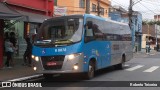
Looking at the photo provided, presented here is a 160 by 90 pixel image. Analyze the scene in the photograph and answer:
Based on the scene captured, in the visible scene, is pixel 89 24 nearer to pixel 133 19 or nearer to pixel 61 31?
pixel 61 31

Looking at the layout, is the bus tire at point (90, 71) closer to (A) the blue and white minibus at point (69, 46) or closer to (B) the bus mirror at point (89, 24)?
(A) the blue and white minibus at point (69, 46)

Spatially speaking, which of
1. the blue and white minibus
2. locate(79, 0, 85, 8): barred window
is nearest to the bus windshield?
the blue and white minibus

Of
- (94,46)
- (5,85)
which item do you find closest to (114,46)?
(94,46)

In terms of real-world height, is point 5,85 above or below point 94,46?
below

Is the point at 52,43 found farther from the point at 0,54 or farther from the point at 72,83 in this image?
the point at 0,54

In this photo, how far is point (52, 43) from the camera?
1508cm

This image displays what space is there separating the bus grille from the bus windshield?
64cm

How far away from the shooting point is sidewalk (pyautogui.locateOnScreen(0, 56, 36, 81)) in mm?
15977

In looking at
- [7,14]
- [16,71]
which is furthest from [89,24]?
[16,71]

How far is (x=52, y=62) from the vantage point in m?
14.9

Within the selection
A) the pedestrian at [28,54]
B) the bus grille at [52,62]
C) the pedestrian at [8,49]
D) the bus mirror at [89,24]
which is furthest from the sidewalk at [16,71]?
the bus mirror at [89,24]

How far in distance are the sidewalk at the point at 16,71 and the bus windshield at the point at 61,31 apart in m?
2.00

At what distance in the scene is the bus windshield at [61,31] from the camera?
15125mm

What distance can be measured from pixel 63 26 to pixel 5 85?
3557 millimetres
